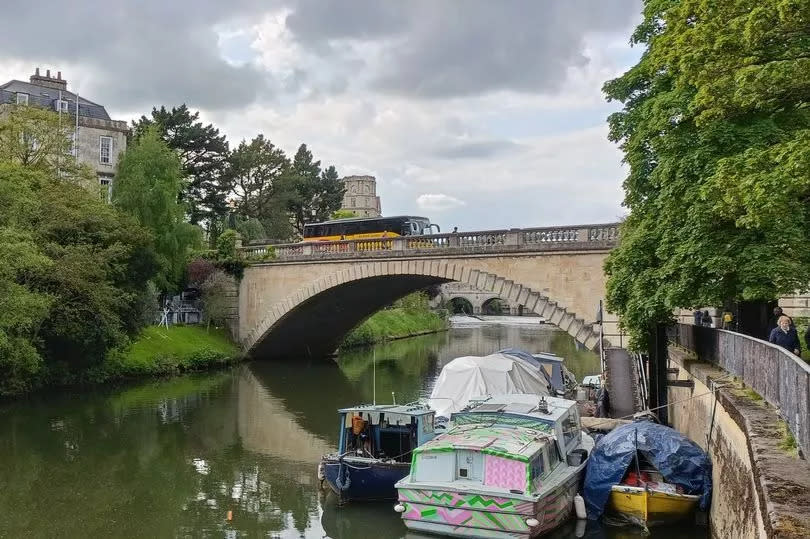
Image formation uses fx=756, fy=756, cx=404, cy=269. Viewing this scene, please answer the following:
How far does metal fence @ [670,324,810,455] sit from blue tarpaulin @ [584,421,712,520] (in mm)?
1649

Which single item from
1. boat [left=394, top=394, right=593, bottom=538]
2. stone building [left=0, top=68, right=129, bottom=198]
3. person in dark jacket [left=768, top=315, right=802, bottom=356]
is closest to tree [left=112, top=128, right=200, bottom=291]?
stone building [left=0, top=68, right=129, bottom=198]

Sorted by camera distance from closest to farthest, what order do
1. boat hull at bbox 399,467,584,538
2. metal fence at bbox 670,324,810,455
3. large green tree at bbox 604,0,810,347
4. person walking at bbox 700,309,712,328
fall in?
metal fence at bbox 670,324,810,455, large green tree at bbox 604,0,810,347, boat hull at bbox 399,467,584,538, person walking at bbox 700,309,712,328

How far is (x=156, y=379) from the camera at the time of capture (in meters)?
33.2

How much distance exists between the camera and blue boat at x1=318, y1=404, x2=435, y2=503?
49.3 feet

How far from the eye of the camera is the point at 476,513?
1229 centimetres

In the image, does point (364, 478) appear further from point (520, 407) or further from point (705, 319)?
point (705, 319)

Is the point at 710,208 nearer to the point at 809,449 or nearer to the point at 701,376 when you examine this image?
the point at 701,376

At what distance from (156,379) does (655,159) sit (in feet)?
80.3

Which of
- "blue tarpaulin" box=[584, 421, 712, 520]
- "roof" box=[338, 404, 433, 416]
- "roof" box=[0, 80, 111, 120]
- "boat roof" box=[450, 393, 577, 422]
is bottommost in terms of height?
"blue tarpaulin" box=[584, 421, 712, 520]

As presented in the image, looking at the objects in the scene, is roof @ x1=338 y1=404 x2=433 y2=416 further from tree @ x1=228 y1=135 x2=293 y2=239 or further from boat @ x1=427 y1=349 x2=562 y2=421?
tree @ x1=228 y1=135 x2=293 y2=239

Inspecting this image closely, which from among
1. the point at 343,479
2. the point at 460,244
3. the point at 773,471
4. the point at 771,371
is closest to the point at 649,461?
→ the point at 771,371

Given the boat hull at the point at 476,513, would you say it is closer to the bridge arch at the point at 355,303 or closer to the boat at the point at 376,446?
the boat at the point at 376,446

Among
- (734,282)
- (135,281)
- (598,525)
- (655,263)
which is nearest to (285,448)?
(598,525)

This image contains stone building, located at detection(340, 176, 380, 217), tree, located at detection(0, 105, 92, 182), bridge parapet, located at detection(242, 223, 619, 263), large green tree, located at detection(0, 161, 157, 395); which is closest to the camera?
large green tree, located at detection(0, 161, 157, 395)
